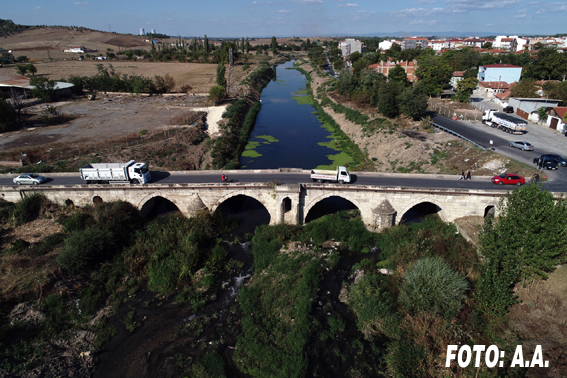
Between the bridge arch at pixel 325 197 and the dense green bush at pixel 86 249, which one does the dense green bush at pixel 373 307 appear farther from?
the dense green bush at pixel 86 249

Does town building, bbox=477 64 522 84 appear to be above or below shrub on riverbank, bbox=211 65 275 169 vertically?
above

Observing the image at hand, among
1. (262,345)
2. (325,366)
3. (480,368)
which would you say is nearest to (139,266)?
(262,345)

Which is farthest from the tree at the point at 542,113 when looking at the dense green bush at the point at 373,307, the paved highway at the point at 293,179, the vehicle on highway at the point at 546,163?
the dense green bush at the point at 373,307

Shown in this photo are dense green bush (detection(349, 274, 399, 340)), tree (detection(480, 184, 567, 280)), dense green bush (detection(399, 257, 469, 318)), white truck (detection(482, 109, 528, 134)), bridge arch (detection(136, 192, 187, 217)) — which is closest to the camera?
tree (detection(480, 184, 567, 280))

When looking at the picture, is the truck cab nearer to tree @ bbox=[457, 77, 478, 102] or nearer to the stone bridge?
the stone bridge

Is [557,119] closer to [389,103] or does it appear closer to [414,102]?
[414,102]

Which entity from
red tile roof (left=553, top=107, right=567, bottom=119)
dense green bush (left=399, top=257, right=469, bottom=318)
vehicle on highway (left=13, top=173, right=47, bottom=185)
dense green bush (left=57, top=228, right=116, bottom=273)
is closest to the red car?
dense green bush (left=399, top=257, right=469, bottom=318)

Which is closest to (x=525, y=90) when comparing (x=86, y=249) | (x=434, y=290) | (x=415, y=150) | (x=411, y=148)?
(x=411, y=148)
